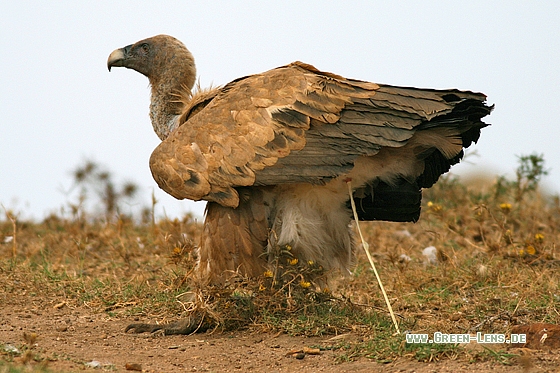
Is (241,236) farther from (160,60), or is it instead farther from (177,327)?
(160,60)

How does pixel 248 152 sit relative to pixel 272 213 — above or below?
above

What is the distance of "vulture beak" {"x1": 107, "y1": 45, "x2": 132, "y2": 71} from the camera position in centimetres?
582

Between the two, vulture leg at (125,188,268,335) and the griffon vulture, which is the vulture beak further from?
vulture leg at (125,188,268,335)

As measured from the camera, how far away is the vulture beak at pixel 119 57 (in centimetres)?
582

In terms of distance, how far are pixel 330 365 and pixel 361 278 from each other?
6.88ft

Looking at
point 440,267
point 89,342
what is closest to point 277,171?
point 89,342

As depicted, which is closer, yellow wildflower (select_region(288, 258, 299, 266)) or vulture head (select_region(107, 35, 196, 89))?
yellow wildflower (select_region(288, 258, 299, 266))

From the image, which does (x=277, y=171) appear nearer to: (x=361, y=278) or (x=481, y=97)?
(x=481, y=97)

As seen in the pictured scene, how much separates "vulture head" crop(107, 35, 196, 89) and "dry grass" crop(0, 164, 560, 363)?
1.16 m

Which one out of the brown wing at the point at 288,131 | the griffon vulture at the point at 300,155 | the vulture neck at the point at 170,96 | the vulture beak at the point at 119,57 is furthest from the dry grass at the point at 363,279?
the vulture beak at the point at 119,57

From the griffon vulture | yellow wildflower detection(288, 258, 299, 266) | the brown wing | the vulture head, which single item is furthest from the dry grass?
the vulture head

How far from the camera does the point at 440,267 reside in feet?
18.9

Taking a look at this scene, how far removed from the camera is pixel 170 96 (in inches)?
215

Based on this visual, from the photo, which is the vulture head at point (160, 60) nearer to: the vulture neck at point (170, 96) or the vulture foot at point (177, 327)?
the vulture neck at point (170, 96)
